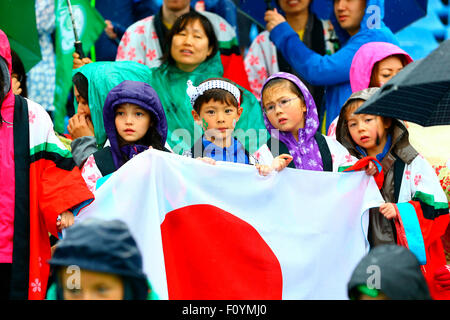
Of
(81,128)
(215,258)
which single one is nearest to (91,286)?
(215,258)

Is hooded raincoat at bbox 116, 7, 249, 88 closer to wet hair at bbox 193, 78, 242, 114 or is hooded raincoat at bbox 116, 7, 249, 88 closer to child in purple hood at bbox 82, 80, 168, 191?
wet hair at bbox 193, 78, 242, 114

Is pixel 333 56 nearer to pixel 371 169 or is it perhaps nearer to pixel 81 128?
pixel 371 169

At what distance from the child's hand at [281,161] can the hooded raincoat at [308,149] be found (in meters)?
0.27

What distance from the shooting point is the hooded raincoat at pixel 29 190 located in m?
4.38

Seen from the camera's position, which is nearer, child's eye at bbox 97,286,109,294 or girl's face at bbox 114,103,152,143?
child's eye at bbox 97,286,109,294

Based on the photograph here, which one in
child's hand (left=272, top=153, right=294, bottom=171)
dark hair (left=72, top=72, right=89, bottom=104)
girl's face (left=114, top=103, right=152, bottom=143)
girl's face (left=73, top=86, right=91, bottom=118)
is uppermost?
dark hair (left=72, top=72, right=89, bottom=104)

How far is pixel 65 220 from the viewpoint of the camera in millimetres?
4355

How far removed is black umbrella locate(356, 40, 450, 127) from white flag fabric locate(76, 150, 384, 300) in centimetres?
62

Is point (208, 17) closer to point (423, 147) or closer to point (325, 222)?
point (423, 147)

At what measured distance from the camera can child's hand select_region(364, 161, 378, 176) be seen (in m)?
4.82

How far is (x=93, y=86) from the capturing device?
5.86 metres

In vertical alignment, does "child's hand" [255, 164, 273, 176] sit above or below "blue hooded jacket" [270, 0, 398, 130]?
below

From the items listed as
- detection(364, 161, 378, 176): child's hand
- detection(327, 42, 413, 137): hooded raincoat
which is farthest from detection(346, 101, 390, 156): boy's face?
detection(327, 42, 413, 137): hooded raincoat

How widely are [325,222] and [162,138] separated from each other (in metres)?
1.16
